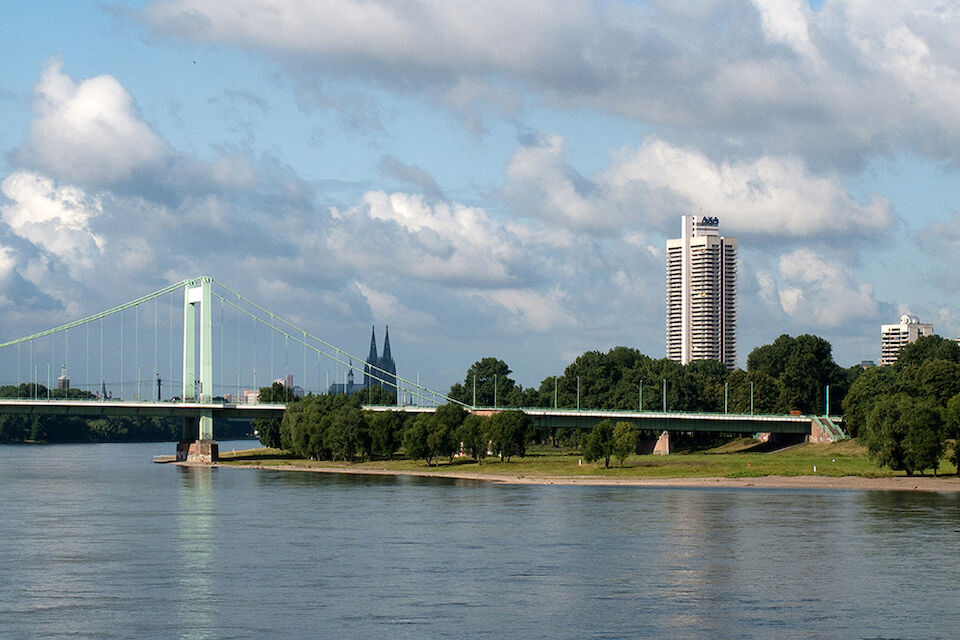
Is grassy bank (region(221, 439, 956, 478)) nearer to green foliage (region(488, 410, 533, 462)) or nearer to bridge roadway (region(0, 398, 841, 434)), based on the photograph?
green foliage (region(488, 410, 533, 462))

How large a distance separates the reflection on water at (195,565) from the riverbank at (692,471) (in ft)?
112

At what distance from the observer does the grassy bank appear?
119312mm

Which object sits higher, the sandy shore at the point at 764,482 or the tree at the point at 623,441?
the tree at the point at 623,441

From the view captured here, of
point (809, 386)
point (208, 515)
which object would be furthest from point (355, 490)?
point (809, 386)

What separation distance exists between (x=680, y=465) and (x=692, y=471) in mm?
9393

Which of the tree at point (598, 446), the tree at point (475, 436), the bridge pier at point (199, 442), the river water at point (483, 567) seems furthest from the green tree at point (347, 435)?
the river water at point (483, 567)

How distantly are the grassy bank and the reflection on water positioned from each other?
128ft

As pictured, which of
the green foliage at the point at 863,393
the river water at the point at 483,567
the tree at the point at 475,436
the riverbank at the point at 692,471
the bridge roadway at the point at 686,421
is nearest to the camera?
the river water at the point at 483,567

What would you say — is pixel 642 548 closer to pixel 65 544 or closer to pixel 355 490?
pixel 65 544

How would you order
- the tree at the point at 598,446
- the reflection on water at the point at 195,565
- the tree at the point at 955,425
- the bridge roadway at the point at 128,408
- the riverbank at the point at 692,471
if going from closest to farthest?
the reflection on water at the point at 195,565 < the tree at the point at 955,425 < the riverbank at the point at 692,471 < the tree at the point at 598,446 < the bridge roadway at the point at 128,408

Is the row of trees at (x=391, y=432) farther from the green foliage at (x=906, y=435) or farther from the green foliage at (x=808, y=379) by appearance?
the green foliage at (x=808, y=379)

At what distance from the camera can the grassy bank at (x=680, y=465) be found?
119312 mm

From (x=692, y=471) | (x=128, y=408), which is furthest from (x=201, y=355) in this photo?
(x=692, y=471)

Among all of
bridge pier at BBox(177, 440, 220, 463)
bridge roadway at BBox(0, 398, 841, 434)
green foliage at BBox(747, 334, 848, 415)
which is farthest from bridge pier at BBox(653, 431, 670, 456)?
bridge pier at BBox(177, 440, 220, 463)
